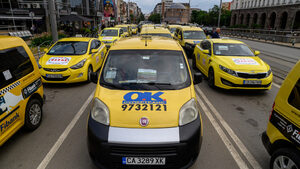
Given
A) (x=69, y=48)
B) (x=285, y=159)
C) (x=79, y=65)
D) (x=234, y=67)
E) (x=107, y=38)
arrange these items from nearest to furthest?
1. (x=285, y=159)
2. (x=234, y=67)
3. (x=79, y=65)
4. (x=69, y=48)
5. (x=107, y=38)

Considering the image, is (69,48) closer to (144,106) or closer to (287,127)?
(144,106)

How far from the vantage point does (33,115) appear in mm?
4566

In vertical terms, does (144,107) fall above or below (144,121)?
above

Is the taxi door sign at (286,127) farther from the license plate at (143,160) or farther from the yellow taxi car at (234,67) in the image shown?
the yellow taxi car at (234,67)

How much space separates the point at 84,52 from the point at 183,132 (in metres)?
6.60

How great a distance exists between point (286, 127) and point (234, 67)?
4170 millimetres

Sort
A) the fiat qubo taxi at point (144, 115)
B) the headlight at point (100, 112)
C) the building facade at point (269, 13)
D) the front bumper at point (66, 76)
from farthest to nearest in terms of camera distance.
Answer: the building facade at point (269, 13) < the front bumper at point (66, 76) < the headlight at point (100, 112) < the fiat qubo taxi at point (144, 115)

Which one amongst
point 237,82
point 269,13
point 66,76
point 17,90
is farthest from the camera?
point 269,13

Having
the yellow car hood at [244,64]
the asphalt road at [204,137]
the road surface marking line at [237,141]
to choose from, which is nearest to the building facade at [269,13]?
the yellow car hood at [244,64]

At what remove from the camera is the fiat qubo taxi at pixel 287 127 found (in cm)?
272

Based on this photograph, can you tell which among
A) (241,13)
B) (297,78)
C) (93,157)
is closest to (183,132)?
(93,157)

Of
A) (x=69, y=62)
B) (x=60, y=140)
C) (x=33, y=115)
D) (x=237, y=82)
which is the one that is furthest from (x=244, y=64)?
(x=33, y=115)

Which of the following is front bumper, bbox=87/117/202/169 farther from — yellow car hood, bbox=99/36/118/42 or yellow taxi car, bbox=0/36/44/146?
yellow car hood, bbox=99/36/118/42

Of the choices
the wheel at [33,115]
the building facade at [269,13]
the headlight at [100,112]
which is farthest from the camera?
the building facade at [269,13]
